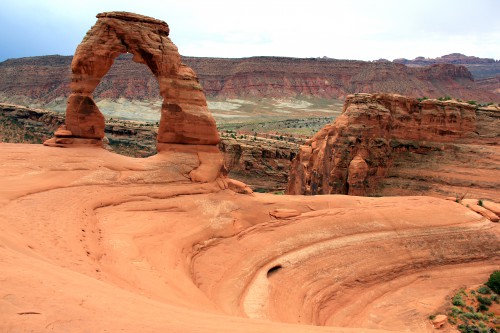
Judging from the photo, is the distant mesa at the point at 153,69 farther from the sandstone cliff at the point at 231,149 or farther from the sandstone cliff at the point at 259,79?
the sandstone cliff at the point at 259,79

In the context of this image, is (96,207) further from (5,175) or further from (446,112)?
(446,112)

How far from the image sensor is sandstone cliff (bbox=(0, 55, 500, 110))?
151000mm

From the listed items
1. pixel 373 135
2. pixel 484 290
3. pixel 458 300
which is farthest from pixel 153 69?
pixel 373 135

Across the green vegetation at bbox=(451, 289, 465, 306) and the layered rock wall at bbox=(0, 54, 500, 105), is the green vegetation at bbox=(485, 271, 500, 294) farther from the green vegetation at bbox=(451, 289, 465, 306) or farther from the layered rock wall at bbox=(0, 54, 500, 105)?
the layered rock wall at bbox=(0, 54, 500, 105)

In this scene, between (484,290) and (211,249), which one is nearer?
(211,249)

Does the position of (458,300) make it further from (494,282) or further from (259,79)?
(259,79)

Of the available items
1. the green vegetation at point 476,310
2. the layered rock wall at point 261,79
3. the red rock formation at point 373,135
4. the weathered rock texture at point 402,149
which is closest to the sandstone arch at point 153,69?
the green vegetation at point 476,310

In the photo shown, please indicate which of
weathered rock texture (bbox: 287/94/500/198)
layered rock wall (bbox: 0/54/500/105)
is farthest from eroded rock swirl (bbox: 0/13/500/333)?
layered rock wall (bbox: 0/54/500/105)

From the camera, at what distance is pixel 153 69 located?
2262cm

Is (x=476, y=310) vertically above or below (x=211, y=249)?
below

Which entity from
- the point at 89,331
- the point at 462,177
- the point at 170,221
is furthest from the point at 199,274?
the point at 462,177

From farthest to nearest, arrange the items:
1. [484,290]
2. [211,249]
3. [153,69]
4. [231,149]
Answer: [231,149]
[153,69]
[484,290]
[211,249]

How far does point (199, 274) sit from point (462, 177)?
98.7 ft

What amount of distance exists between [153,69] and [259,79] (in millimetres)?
160028
